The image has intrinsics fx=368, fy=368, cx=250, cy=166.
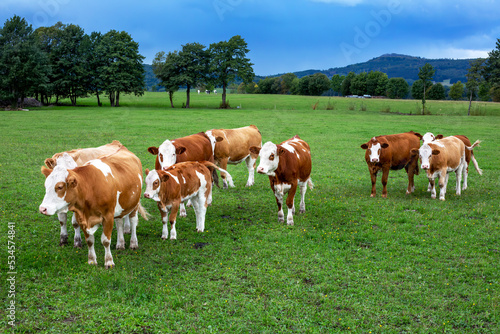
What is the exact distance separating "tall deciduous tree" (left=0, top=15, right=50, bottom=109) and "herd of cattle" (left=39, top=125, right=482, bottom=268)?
4987cm

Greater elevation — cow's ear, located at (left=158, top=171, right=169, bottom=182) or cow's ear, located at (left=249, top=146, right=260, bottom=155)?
cow's ear, located at (left=249, top=146, right=260, bottom=155)

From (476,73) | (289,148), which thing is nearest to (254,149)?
(289,148)

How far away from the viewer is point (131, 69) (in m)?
61.7

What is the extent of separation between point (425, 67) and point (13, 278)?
72.8m

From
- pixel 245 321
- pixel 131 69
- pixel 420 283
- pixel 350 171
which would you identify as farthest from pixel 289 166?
pixel 131 69

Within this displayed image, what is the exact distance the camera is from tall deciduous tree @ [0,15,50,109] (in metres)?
50.5

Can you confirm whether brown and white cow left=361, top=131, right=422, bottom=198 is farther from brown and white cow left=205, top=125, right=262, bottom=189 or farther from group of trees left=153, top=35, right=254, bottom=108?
group of trees left=153, top=35, right=254, bottom=108

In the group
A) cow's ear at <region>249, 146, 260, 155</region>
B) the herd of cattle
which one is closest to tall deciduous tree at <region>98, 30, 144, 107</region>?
the herd of cattle

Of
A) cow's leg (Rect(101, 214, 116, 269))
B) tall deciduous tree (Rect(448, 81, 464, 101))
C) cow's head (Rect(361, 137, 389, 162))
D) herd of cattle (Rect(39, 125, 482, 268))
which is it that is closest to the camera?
herd of cattle (Rect(39, 125, 482, 268))

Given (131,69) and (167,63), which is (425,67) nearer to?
(167,63)

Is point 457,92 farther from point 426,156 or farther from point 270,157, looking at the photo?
point 270,157

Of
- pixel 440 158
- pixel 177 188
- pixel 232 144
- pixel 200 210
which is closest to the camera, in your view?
pixel 177 188

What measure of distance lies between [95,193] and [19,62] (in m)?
54.8

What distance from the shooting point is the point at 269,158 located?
359 inches
